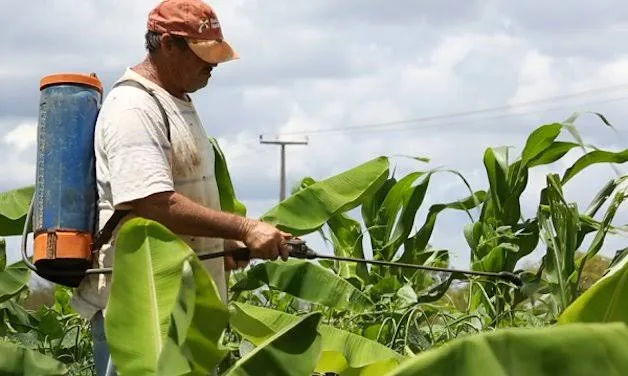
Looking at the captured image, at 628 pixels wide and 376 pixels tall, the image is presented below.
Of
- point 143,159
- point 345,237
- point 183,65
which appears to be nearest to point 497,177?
point 345,237

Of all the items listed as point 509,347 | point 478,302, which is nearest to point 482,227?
point 478,302

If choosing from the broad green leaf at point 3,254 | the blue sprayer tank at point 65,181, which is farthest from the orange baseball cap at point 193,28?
the broad green leaf at point 3,254

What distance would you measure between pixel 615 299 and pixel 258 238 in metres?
1.68

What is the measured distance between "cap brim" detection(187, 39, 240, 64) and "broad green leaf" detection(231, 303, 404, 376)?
A: 66cm

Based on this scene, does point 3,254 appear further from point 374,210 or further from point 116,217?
point 116,217

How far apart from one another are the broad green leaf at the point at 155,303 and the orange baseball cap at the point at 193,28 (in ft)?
4.13

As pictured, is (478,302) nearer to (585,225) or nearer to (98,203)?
(585,225)

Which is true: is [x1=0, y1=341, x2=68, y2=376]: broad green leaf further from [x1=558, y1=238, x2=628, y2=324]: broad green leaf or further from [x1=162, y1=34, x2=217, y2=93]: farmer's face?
[x1=162, y1=34, x2=217, y2=93]: farmer's face

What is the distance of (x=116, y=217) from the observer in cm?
375

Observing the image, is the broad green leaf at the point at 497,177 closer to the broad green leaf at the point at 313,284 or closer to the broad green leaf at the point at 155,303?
the broad green leaf at the point at 313,284

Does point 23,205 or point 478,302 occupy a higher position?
point 23,205

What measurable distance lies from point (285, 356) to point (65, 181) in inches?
63.3

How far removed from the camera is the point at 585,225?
488cm

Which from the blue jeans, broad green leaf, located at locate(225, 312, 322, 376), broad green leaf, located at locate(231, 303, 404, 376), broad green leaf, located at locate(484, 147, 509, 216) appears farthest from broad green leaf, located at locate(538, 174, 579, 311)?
broad green leaf, located at locate(225, 312, 322, 376)
